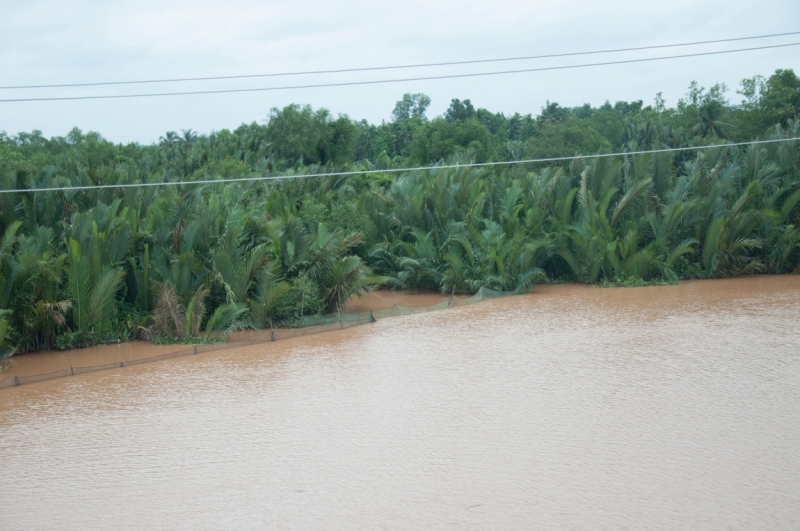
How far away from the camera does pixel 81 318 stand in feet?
42.7

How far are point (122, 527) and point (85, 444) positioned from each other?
8.24ft

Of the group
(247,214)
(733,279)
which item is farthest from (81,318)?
(733,279)

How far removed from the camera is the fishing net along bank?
1108 centimetres

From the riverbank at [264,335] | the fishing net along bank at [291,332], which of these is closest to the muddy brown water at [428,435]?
the fishing net along bank at [291,332]

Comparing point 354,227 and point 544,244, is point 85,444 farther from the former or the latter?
point 544,244

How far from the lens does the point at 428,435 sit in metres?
8.42

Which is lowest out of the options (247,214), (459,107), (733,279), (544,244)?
(733,279)

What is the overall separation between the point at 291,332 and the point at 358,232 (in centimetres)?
427

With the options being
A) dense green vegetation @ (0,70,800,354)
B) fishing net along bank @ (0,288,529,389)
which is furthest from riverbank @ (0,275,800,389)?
dense green vegetation @ (0,70,800,354)

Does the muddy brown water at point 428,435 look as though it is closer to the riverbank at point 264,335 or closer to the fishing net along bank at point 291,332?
the fishing net along bank at point 291,332

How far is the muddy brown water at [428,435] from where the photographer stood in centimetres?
648

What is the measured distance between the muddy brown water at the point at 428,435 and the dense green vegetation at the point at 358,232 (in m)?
1.96

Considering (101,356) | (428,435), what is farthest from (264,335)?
(428,435)

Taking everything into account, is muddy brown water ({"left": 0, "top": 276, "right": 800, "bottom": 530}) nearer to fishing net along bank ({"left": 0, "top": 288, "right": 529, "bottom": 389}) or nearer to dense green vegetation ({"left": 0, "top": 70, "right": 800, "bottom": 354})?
fishing net along bank ({"left": 0, "top": 288, "right": 529, "bottom": 389})
